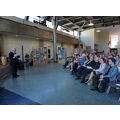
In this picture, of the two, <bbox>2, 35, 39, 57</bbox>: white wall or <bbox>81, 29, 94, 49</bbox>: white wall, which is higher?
<bbox>81, 29, 94, 49</bbox>: white wall

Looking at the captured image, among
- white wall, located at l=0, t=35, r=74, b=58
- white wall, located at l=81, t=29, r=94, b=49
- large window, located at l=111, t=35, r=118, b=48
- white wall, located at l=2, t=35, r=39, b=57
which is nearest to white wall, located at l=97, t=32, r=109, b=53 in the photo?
large window, located at l=111, t=35, r=118, b=48

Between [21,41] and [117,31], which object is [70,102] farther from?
[117,31]

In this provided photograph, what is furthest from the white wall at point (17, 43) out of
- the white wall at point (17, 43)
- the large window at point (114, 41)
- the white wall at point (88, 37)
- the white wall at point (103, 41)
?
the large window at point (114, 41)

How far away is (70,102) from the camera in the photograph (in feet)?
6.68

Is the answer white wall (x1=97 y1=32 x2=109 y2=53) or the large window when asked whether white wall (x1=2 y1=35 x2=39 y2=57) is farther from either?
the large window

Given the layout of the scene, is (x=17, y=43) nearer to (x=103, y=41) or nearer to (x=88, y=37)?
(x=88, y=37)

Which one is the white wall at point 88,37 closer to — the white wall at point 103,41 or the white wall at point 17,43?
the white wall at point 103,41

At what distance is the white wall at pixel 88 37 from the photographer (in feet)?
46.9

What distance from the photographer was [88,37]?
578 inches

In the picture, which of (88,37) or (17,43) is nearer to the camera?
(17,43)

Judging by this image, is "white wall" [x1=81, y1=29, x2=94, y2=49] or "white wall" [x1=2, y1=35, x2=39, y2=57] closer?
"white wall" [x1=2, y1=35, x2=39, y2=57]

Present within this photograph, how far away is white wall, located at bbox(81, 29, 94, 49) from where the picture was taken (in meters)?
14.3

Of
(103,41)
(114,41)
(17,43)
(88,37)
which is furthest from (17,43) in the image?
(114,41)

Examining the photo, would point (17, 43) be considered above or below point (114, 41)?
below
